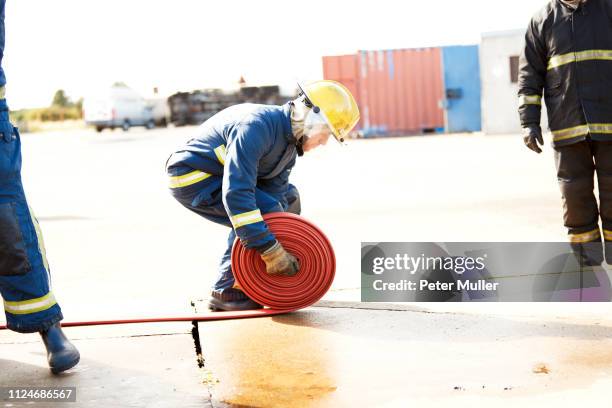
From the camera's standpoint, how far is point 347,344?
4.27 meters

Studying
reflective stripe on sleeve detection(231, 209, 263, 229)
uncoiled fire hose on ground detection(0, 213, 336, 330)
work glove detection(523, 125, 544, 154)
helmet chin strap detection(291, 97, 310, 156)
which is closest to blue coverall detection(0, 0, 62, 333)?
reflective stripe on sleeve detection(231, 209, 263, 229)

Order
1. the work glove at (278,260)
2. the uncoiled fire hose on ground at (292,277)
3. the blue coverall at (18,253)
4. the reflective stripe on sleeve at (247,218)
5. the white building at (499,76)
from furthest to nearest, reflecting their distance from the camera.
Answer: the white building at (499,76) < the uncoiled fire hose on ground at (292,277) < the work glove at (278,260) < the reflective stripe on sleeve at (247,218) < the blue coverall at (18,253)

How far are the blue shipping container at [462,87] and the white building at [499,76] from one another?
2472 millimetres

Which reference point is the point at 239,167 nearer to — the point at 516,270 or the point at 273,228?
the point at 273,228

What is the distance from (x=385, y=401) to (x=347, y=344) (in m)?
0.84

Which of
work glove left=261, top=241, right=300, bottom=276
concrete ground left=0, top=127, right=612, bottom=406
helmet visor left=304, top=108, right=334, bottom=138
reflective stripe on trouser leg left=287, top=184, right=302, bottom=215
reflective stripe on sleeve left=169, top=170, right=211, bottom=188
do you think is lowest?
concrete ground left=0, top=127, right=612, bottom=406

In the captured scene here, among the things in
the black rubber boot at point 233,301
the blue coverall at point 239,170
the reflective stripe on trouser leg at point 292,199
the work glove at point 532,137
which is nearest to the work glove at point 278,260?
the blue coverall at point 239,170

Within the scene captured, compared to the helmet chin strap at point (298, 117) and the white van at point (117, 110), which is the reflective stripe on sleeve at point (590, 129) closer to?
the helmet chin strap at point (298, 117)

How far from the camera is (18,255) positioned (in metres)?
→ 3.87

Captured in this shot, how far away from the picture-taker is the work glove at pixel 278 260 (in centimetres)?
474

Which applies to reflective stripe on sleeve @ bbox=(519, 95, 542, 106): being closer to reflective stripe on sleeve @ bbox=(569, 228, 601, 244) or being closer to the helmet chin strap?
reflective stripe on sleeve @ bbox=(569, 228, 601, 244)

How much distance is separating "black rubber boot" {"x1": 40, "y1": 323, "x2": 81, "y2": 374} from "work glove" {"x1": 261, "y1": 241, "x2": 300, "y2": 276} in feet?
3.73

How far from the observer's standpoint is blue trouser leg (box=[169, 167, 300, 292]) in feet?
16.4

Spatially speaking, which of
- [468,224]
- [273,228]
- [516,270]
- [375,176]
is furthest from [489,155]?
[273,228]
